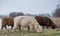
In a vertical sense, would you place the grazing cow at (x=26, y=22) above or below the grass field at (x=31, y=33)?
above

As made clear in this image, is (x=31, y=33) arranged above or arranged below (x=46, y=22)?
below

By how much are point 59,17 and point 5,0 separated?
0.79 metres

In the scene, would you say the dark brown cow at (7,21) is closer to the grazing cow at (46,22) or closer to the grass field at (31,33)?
the grass field at (31,33)

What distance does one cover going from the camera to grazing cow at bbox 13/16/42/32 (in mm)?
2914

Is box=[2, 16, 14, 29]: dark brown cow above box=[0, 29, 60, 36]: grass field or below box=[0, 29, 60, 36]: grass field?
above

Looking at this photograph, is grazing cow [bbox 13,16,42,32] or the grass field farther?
grazing cow [bbox 13,16,42,32]


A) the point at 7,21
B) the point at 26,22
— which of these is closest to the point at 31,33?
the point at 26,22

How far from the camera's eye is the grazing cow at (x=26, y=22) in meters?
2.91

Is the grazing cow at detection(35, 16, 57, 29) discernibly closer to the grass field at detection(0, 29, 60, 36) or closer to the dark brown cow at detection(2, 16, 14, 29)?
the grass field at detection(0, 29, 60, 36)

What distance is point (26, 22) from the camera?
9.96 ft

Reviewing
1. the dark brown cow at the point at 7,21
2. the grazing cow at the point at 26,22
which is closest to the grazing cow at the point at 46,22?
the grazing cow at the point at 26,22

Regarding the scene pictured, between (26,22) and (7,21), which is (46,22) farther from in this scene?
(7,21)

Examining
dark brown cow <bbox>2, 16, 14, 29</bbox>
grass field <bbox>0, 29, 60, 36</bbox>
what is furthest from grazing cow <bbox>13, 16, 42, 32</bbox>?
grass field <bbox>0, 29, 60, 36</bbox>

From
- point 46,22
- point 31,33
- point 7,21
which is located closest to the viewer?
point 31,33
